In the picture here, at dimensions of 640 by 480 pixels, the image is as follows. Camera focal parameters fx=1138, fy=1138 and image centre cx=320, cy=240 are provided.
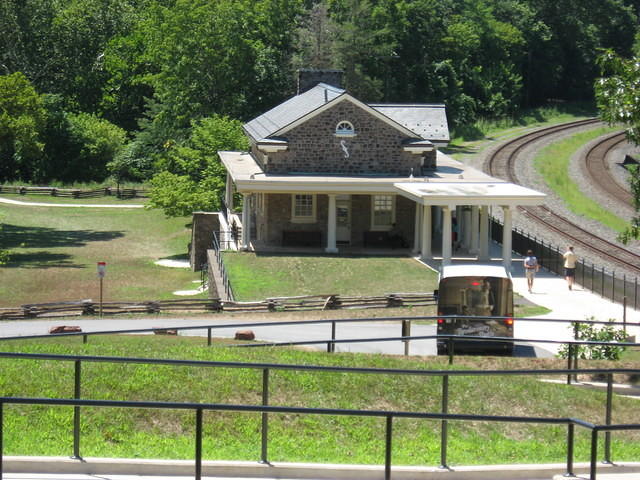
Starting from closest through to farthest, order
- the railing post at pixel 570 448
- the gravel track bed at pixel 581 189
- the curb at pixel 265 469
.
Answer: the railing post at pixel 570 448 → the curb at pixel 265 469 → the gravel track bed at pixel 581 189

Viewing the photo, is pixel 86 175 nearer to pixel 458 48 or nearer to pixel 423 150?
pixel 458 48

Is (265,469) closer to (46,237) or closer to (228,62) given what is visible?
(46,237)

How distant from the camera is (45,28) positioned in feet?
295

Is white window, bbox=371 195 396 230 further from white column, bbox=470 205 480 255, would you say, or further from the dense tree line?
the dense tree line

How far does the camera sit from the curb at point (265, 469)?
11.4m

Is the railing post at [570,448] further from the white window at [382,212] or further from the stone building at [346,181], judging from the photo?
the white window at [382,212]

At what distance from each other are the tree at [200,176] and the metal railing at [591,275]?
1636 centimetres

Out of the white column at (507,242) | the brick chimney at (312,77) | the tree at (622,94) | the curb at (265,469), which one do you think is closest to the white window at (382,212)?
the white column at (507,242)

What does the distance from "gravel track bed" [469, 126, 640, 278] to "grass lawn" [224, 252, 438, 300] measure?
8773 mm

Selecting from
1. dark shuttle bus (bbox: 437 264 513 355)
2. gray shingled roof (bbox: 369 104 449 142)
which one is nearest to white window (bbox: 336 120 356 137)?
gray shingled roof (bbox: 369 104 449 142)

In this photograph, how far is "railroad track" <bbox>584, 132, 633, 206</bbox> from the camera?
63850 millimetres

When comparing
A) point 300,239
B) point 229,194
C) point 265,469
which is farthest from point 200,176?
point 265,469

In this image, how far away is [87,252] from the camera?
178ft

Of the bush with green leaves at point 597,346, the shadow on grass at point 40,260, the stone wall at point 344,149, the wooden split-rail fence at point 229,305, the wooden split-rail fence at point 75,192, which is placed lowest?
the shadow on grass at point 40,260
